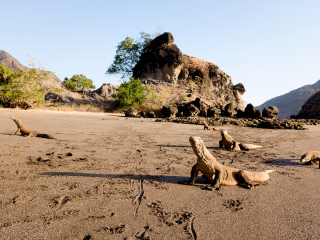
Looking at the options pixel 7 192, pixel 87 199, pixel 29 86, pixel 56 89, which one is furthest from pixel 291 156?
pixel 56 89

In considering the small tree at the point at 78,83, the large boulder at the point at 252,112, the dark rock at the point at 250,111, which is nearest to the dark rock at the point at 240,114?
the large boulder at the point at 252,112

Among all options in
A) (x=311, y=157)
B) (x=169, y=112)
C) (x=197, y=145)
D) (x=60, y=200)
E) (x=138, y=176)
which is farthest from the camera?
(x=169, y=112)

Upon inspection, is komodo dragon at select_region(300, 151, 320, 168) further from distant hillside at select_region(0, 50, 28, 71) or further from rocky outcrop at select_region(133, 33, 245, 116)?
distant hillside at select_region(0, 50, 28, 71)

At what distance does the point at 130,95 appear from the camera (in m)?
22.5

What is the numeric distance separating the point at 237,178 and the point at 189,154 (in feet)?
6.55

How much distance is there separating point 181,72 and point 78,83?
1702cm

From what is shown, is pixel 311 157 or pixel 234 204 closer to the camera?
pixel 234 204

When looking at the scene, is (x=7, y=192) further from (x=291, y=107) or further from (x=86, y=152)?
(x=291, y=107)

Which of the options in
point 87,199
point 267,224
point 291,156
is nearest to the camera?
point 267,224

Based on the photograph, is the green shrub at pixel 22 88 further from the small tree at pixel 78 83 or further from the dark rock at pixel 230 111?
the dark rock at pixel 230 111

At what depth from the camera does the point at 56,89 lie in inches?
775

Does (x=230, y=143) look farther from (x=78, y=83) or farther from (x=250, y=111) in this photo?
(x=78, y=83)

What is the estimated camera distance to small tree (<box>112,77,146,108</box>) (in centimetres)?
2246

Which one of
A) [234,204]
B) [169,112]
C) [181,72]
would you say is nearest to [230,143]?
[234,204]
